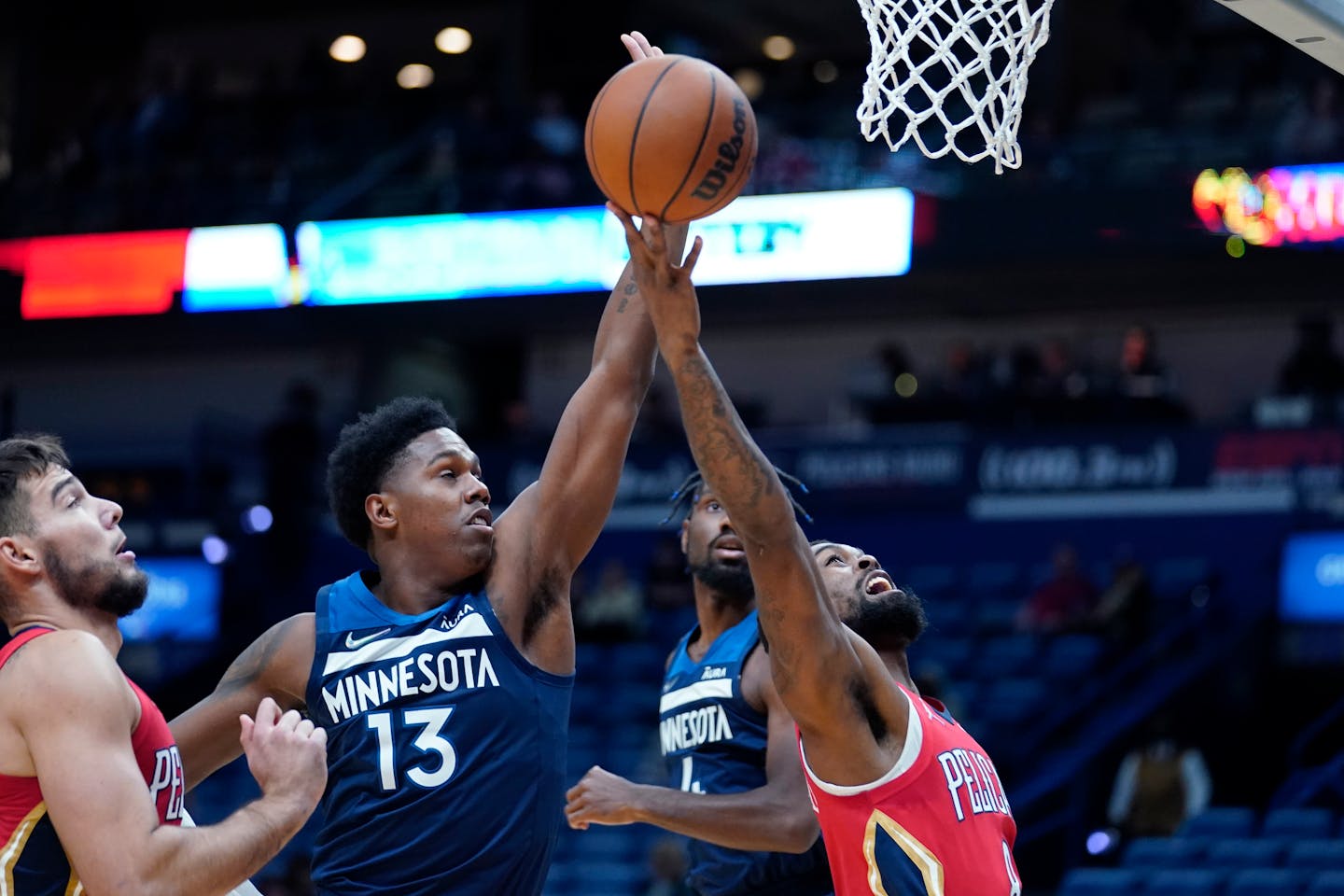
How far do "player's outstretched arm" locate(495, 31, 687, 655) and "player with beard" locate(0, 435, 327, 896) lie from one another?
579 mm

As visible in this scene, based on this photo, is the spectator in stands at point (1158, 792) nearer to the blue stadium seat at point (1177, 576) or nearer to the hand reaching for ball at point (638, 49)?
the blue stadium seat at point (1177, 576)

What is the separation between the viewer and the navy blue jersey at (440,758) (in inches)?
142

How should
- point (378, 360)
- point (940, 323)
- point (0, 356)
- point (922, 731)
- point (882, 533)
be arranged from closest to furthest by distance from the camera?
1. point (922, 731)
2. point (882, 533)
3. point (940, 323)
4. point (378, 360)
5. point (0, 356)

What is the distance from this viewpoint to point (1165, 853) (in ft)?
31.9

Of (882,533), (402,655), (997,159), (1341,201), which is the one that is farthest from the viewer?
(882,533)

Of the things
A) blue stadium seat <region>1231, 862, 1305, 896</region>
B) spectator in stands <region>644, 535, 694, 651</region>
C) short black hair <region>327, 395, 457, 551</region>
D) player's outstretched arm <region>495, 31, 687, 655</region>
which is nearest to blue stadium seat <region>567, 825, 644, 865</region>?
spectator in stands <region>644, 535, 694, 651</region>

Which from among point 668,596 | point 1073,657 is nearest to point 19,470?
point 1073,657

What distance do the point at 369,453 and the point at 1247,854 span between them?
6.80 m

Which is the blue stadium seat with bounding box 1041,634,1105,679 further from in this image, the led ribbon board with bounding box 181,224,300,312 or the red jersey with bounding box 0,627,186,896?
the red jersey with bounding box 0,627,186,896

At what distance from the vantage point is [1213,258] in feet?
50.4

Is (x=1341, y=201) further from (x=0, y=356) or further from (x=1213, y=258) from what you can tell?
(x=0, y=356)

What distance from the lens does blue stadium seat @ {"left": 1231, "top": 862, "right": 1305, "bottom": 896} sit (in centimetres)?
870

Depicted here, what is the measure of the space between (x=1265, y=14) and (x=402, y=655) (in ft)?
7.62

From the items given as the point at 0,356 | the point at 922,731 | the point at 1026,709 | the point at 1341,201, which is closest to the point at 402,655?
the point at 922,731
